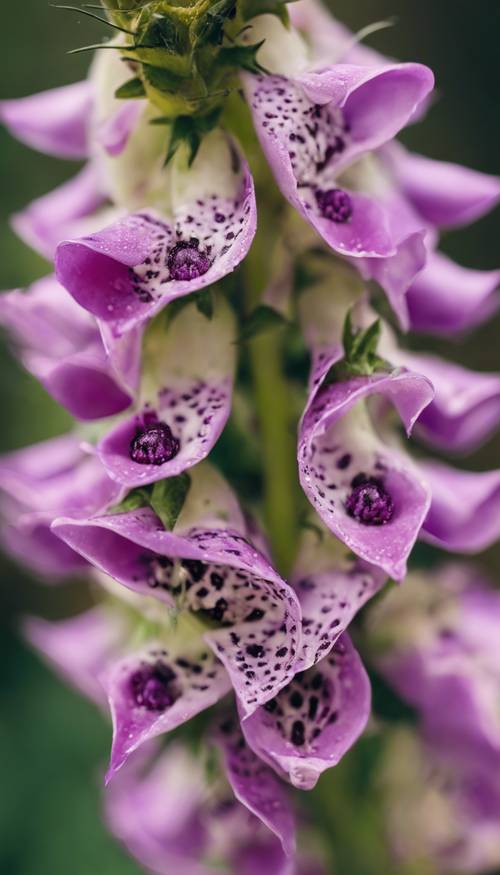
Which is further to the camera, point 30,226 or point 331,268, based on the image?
point 30,226

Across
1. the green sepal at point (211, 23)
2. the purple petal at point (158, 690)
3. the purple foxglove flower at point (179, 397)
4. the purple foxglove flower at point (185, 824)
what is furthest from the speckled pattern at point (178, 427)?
Answer: the purple foxglove flower at point (185, 824)

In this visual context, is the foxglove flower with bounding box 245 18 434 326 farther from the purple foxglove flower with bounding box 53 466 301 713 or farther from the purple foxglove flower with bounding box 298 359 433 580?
the purple foxglove flower with bounding box 53 466 301 713

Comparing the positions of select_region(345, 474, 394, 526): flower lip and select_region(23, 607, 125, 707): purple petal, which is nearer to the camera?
select_region(345, 474, 394, 526): flower lip

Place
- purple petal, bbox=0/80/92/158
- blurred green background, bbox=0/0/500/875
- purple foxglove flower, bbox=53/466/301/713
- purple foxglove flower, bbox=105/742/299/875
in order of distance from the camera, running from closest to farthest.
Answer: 1. purple foxglove flower, bbox=53/466/301/713
2. purple petal, bbox=0/80/92/158
3. purple foxglove flower, bbox=105/742/299/875
4. blurred green background, bbox=0/0/500/875

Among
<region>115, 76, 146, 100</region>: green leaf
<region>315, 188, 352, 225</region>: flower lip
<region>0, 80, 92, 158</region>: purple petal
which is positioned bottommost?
<region>0, 80, 92, 158</region>: purple petal

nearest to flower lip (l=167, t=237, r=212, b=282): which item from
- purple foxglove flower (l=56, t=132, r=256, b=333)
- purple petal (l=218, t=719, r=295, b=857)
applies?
purple foxglove flower (l=56, t=132, r=256, b=333)

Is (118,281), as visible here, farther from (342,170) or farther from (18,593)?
(18,593)

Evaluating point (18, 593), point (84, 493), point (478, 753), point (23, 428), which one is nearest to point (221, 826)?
point (478, 753)

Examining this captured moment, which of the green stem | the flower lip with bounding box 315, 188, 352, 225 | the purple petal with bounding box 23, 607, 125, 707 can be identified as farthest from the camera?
the purple petal with bounding box 23, 607, 125, 707
